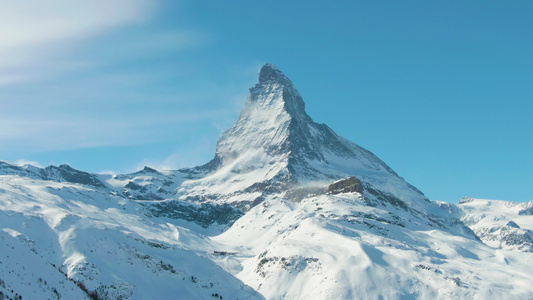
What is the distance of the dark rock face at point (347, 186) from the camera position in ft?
577

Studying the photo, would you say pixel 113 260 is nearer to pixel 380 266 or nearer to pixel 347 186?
pixel 380 266

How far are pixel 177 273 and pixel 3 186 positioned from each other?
3856 inches

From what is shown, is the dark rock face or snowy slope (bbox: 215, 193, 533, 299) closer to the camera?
snowy slope (bbox: 215, 193, 533, 299)

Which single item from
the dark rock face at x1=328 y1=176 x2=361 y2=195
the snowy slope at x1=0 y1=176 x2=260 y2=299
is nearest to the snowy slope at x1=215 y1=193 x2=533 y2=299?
the snowy slope at x1=0 y1=176 x2=260 y2=299

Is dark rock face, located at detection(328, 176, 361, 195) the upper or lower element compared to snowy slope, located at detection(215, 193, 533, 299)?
upper

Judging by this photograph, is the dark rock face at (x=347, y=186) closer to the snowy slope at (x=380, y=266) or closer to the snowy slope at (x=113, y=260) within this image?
the snowy slope at (x=380, y=266)

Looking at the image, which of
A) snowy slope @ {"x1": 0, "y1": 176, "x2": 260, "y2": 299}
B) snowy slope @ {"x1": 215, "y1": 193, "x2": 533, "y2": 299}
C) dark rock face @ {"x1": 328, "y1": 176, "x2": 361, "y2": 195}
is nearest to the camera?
snowy slope @ {"x1": 0, "y1": 176, "x2": 260, "y2": 299}

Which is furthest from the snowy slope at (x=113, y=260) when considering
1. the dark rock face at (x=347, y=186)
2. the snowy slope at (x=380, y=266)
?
the dark rock face at (x=347, y=186)

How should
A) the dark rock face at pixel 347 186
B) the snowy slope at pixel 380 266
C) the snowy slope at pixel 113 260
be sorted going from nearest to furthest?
the snowy slope at pixel 113 260 → the snowy slope at pixel 380 266 → the dark rock face at pixel 347 186

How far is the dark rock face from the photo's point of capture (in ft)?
577

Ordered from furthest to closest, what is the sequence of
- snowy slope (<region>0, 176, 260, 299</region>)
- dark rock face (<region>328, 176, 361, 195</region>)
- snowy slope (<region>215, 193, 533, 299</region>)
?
dark rock face (<region>328, 176, 361, 195</region>) → snowy slope (<region>215, 193, 533, 299</region>) → snowy slope (<region>0, 176, 260, 299</region>)

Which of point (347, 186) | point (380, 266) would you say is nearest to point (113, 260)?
point (380, 266)

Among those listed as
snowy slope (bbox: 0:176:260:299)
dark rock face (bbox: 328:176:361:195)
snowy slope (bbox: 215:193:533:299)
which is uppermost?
dark rock face (bbox: 328:176:361:195)

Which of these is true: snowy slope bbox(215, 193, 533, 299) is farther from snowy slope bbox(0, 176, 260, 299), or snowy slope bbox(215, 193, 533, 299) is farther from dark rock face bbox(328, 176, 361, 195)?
dark rock face bbox(328, 176, 361, 195)
